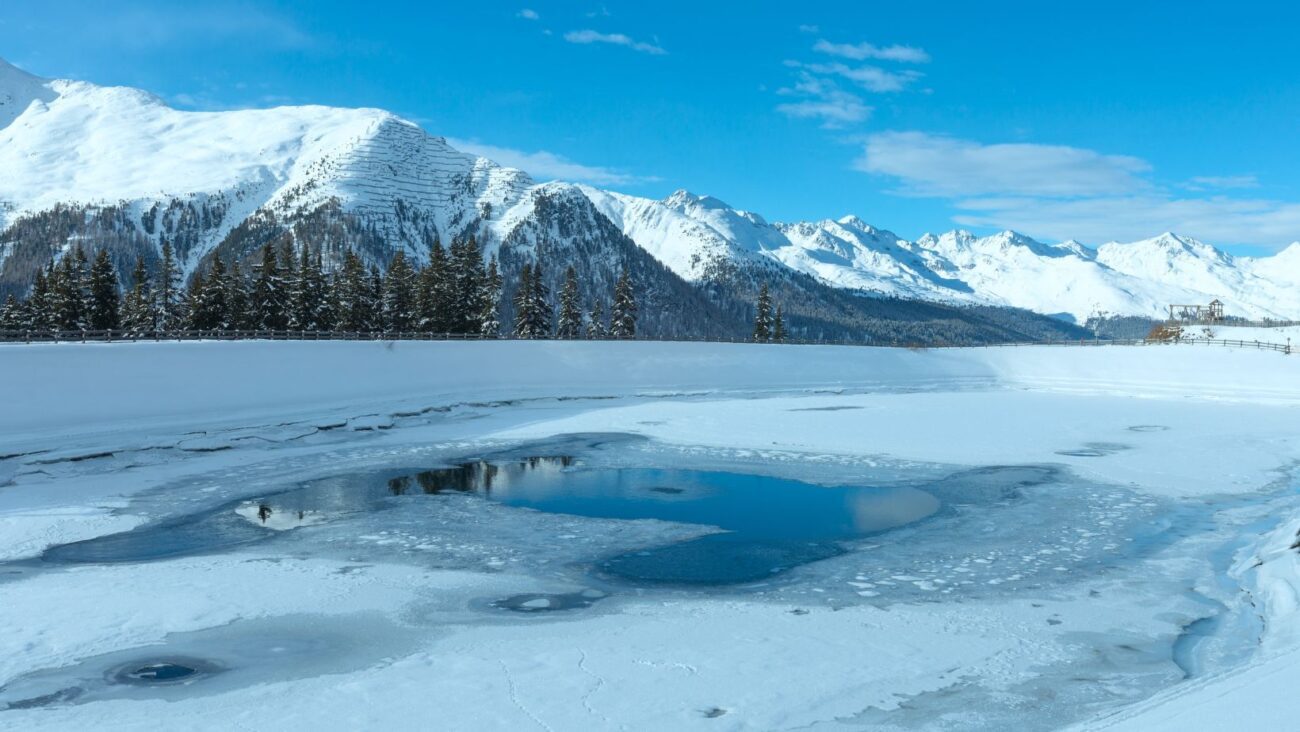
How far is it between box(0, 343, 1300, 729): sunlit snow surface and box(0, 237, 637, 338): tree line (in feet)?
102

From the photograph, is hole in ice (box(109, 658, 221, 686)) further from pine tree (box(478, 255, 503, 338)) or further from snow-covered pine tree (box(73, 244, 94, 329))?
pine tree (box(478, 255, 503, 338))

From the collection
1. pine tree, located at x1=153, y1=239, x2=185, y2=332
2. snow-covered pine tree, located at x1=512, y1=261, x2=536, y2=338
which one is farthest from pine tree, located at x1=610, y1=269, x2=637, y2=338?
pine tree, located at x1=153, y1=239, x2=185, y2=332

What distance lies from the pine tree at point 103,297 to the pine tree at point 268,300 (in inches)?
360

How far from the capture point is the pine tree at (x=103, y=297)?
193 feet

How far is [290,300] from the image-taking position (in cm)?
6291

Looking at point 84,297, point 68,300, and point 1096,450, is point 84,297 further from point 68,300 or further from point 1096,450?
point 1096,450

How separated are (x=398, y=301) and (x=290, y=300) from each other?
837 cm

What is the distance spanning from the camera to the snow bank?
3600cm

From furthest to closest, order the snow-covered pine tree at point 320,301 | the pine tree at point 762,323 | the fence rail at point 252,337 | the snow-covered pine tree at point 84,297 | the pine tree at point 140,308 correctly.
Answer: the pine tree at point 762,323, the snow-covered pine tree at point 320,301, the pine tree at point 140,308, the snow-covered pine tree at point 84,297, the fence rail at point 252,337

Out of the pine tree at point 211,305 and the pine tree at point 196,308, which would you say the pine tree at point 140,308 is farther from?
the pine tree at point 211,305

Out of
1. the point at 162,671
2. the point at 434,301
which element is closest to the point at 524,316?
the point at 434,301

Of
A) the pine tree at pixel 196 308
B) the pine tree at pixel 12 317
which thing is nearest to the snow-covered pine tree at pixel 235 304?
the pine tree at pixel 196 308

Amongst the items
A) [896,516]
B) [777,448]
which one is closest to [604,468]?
[777,448]

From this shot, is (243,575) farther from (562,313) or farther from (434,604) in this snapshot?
(562,313)
